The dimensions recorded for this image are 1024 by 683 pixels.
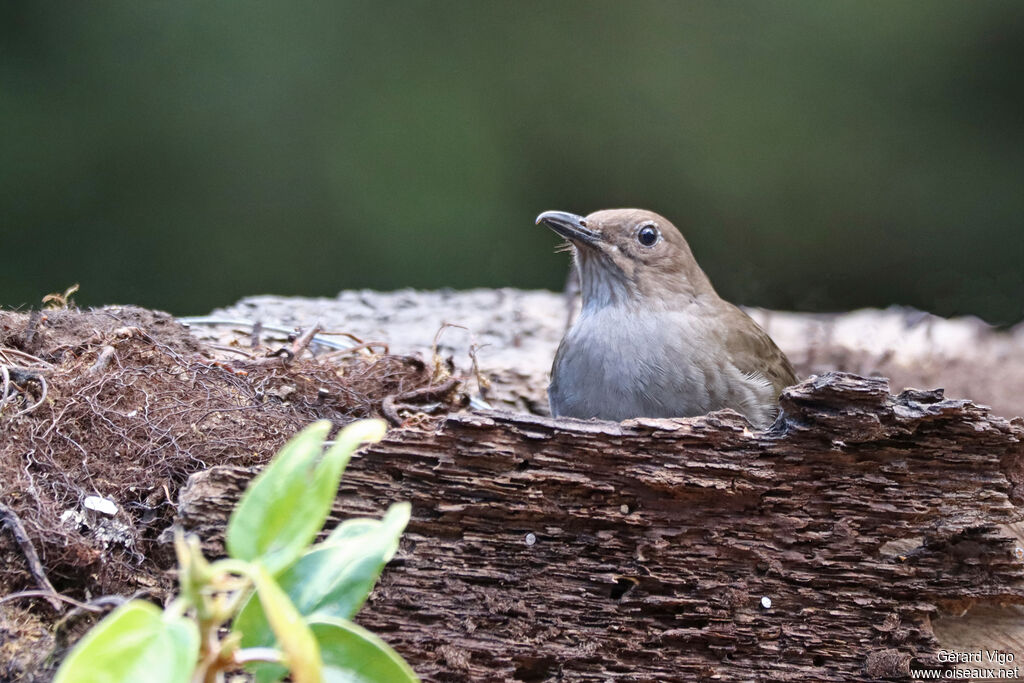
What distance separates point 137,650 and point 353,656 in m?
0.33

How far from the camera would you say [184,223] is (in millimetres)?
6914

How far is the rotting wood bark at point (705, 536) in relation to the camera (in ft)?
7.70

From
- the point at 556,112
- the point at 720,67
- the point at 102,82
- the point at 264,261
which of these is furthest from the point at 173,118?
the point at 720,67

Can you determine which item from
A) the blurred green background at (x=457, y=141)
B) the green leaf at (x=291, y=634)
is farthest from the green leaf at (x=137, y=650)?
the blurred green background at (x=457, y=141)

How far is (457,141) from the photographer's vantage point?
7.28m

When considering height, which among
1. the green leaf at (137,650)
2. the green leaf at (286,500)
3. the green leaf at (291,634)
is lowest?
the green leaf at (137,650)

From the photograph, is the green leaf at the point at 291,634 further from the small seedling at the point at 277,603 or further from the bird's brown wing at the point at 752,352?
the bird's brown wing at the point at 752,352

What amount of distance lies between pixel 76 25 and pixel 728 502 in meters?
6.00

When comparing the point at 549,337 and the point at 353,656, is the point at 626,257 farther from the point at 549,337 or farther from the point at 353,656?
the point at 353,656

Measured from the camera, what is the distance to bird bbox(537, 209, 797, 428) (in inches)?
127

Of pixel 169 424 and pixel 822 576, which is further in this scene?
pixel 169 424

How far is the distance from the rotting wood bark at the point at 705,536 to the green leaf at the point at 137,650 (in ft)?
3.14

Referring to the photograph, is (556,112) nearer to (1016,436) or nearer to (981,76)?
(981,76)

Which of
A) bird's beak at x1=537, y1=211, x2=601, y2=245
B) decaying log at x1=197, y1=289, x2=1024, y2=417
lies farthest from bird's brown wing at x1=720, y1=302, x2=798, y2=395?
decaying log at x1=197, y1=289, x2=1024, y2=417
